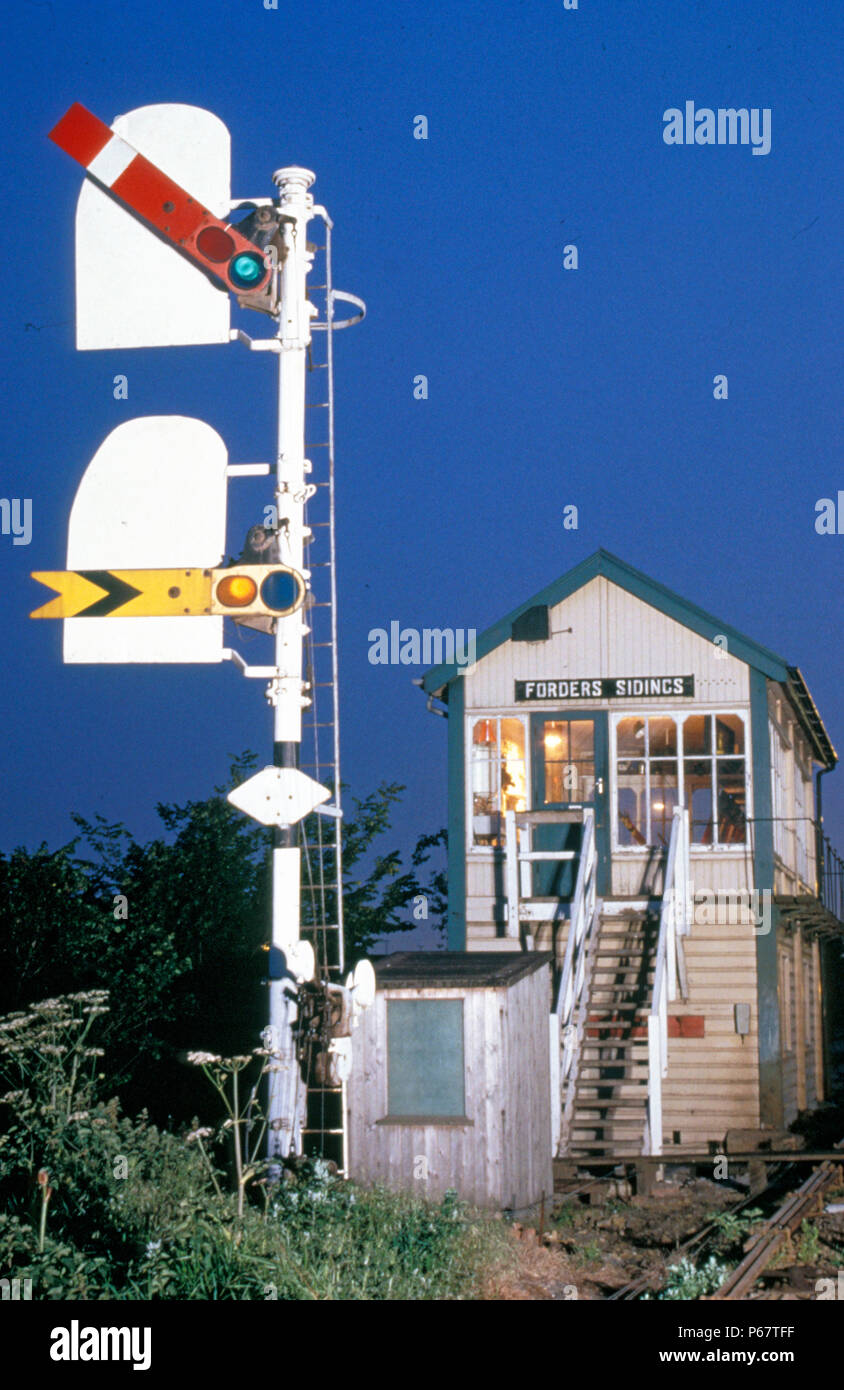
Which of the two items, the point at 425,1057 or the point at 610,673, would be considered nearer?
the point at 425,1057

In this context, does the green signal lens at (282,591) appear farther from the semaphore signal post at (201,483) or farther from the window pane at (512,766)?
the window pane at (512,766)

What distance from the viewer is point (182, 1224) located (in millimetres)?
Answer: 7059

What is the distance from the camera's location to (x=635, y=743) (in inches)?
733

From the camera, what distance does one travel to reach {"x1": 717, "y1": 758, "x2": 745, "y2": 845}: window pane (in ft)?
59.5

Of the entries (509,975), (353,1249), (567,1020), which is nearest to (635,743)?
(567,1020)

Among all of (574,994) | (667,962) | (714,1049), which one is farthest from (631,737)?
(574,994)

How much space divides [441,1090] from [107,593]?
4463mm

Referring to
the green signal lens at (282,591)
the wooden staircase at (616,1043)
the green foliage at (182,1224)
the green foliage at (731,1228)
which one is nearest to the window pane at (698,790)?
the wooden staircase at (616,1043)

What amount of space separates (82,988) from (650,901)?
7014mm

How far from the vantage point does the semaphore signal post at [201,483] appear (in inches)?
353

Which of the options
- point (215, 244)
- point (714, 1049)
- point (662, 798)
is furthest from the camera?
point (662, 798)

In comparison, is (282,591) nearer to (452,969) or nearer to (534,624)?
(452,969)

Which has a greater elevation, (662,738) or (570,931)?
(662,738)
